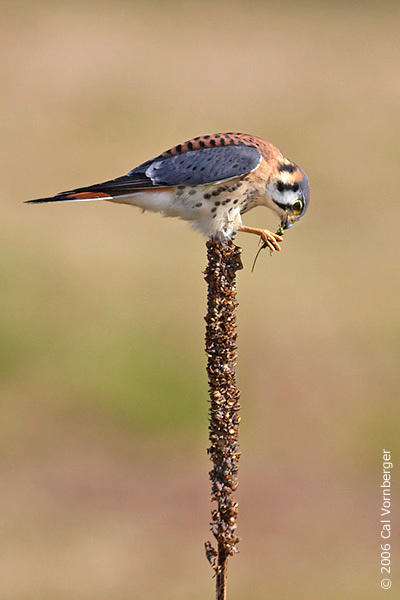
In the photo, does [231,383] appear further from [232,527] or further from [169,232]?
[169,232]

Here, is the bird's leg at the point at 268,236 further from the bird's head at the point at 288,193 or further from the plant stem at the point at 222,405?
the plant stem at the point at 222,405

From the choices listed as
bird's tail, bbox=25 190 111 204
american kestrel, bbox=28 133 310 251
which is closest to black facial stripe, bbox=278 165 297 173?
american kestrel, bbox=28 133 310 251

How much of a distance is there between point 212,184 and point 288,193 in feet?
1.41

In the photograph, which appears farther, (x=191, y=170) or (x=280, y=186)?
(x=280, y=186)

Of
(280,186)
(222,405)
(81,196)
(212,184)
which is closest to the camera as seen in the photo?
(222,405)

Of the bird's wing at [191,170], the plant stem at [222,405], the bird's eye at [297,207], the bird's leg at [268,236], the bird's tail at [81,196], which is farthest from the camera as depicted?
the bird's eye at [297,207]

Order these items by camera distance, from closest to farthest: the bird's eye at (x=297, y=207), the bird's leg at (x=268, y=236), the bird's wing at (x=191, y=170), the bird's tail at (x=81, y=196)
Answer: the bird's tail at (x=81, y=196) < the bird's leg at (x=268, y=236) < the bird's wing at (x=191, y=170) < the bird's eye at (x=297, y=207)

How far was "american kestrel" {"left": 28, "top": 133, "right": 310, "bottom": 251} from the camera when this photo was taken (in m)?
5.28

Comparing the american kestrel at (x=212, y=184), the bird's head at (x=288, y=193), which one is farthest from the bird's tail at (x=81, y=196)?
the bird's head at (x=288, y=193)

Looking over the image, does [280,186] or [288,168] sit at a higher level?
[288,168]

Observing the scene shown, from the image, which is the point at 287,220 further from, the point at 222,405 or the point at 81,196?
the point at 222,405

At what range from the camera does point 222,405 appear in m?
3.58

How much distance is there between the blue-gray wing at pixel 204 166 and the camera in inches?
208

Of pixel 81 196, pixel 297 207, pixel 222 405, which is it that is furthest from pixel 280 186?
pixel 222 405
